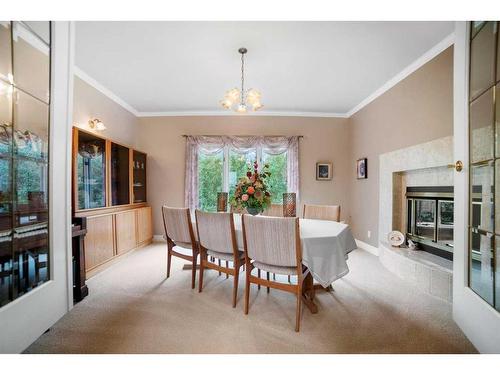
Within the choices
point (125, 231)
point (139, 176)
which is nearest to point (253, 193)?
point (125, 231)

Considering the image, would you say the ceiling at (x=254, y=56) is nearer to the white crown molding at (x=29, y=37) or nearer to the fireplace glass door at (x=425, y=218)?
the white crown molding at (x=29, y=37)

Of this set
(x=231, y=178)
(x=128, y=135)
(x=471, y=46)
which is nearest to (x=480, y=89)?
(x=471, y=46)

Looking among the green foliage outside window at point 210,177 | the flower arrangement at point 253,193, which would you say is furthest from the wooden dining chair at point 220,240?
the green foliage outside window at point 210,177

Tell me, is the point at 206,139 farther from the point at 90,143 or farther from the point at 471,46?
the point at 471,46

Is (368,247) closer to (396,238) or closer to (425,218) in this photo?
(396,238)

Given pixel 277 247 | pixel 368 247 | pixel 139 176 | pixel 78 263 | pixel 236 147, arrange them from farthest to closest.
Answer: pixel 236 147 → pixel 139 176 → pixel 368 247 → pixel 78 263 → pixel 277 247

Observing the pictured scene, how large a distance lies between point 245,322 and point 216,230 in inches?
31.9

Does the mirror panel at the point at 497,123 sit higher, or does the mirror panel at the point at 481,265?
the mirror panel at the point at 497,123

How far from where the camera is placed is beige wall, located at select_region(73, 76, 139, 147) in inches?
124

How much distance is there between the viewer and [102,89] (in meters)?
3.57

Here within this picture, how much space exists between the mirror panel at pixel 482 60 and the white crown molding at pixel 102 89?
3860 millimetres

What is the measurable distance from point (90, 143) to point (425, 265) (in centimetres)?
422

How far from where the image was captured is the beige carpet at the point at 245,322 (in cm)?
156

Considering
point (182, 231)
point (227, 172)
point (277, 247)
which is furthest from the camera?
point (227, 172)
